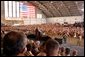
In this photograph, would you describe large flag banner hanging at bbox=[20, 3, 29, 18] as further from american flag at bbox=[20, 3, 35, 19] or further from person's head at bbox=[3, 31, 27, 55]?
person's head at bbox=[3, 31, 27, 55]

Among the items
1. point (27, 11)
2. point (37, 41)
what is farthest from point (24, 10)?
point (37, 41)

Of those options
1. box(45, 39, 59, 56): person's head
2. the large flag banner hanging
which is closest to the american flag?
the large flag banner hanging

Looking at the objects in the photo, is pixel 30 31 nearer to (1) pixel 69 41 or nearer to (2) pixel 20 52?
(1) pixel 69 41

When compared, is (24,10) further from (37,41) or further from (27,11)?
(37,41)

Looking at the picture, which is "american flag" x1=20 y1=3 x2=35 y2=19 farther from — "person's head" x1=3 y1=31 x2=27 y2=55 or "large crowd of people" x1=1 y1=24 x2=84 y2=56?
"person's head" x1=3 y1=31 x2=27 y2=55

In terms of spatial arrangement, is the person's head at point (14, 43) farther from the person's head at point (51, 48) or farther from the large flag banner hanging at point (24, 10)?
the large flag banner hanging at point (24, 10)

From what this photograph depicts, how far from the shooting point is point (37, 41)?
2.68 ft

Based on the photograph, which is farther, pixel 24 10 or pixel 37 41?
pixel 24 10

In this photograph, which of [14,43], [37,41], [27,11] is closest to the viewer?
[14,43]

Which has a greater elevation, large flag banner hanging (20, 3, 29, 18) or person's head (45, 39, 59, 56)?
large flag banner hanging (20, 3, 29, 18)

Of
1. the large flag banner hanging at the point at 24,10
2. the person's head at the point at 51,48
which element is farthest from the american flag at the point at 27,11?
the person's head at the point at 51,48

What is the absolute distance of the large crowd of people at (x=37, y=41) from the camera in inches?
17.1

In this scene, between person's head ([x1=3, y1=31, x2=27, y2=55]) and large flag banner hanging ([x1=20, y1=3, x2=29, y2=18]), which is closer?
person's head ([x1=3, y1=31, x2=27, y2=55])

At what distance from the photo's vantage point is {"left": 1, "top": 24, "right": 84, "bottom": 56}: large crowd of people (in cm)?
43
